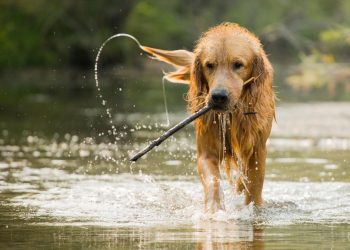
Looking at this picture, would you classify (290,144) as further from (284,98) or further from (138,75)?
(138,75)

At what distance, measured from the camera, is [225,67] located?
886 centimetres

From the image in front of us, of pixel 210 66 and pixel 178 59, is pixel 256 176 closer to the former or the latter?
pixel 210 66

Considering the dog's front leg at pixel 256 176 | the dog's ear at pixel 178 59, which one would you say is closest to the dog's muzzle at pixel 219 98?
the dog's front leg at pixel 256 176

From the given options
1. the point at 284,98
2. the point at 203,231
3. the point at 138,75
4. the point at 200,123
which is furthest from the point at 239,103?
the point at 138,75

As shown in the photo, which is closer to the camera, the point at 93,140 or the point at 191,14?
the point at 93,140

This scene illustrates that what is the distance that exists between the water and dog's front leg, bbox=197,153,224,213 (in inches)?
4.8

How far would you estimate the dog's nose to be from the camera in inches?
334

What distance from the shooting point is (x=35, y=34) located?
46938 millimetres

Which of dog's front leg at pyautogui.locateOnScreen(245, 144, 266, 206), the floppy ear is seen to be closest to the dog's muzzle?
the floppy ear

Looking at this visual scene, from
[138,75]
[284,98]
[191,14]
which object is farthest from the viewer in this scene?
[191,14]

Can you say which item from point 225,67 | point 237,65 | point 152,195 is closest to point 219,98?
point 225,67

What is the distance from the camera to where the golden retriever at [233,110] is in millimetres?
8836

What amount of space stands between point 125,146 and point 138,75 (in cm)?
2786

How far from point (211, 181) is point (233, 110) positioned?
646 millimetres
